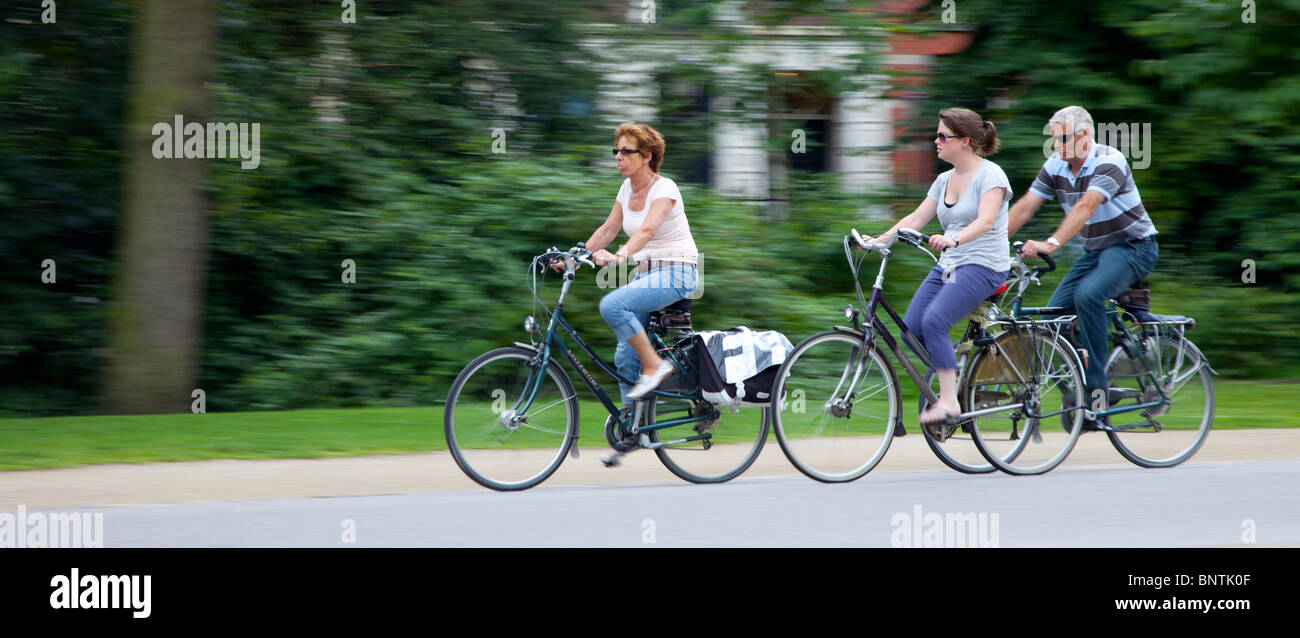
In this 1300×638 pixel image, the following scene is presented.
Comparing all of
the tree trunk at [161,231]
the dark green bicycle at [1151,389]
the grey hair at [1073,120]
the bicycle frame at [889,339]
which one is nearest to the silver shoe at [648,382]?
the bicycle frame at [889,339]

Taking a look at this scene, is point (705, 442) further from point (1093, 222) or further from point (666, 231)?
point (1093, 222)

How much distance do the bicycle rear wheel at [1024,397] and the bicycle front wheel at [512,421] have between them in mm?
2206

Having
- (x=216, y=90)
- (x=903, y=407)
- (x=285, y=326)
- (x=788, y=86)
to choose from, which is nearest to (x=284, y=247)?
(x=285, y=326)

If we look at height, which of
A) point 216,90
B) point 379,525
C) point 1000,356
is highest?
point 216,90

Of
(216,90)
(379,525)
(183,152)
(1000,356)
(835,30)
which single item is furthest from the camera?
(835,30)

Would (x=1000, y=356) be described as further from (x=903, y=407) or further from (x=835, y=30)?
(x=835, y=30)

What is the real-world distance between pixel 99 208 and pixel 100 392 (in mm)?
1866

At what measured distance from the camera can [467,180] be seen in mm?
12484

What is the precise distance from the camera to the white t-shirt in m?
6.95

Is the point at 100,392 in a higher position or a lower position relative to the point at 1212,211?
lower

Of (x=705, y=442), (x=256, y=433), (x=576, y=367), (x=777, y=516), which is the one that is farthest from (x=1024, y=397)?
(x=256, y=433)

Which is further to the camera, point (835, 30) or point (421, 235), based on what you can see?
point (835, 30)

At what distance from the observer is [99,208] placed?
40.5 ft

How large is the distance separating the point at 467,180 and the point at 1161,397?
675 cm
